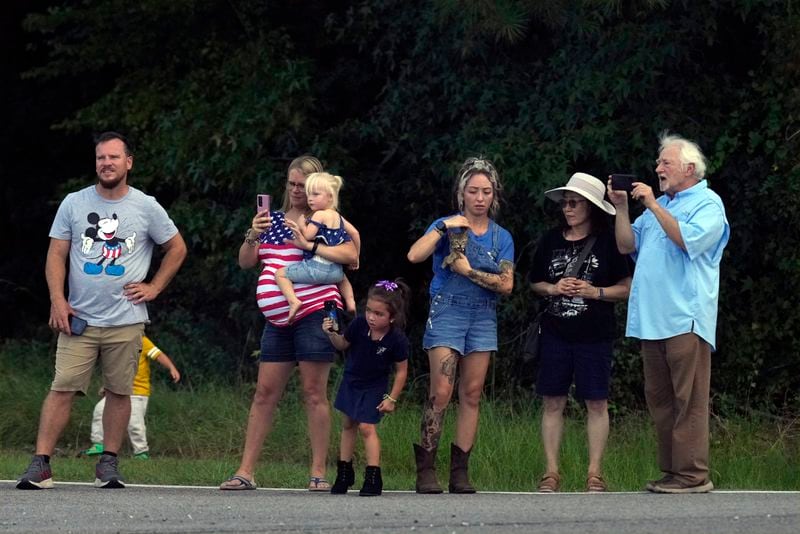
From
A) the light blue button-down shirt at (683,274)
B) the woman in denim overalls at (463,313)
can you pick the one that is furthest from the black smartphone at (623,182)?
Result: the woman in denim overalls at (463,313)

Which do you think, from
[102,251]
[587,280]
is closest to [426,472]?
[587,280]

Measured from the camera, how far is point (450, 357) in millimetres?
8836

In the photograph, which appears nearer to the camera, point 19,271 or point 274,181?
point 274,181

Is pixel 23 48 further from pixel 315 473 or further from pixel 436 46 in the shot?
pixel 315 473

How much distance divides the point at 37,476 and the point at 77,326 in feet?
2.82

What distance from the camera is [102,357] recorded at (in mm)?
9164


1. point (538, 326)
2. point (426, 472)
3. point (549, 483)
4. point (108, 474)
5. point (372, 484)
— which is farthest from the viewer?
point (538, 326)

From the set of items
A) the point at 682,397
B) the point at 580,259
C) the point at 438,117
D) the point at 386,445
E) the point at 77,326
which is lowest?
the point at 386,445

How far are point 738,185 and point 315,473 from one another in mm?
5822

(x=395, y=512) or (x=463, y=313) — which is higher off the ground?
(x=463, y=313)

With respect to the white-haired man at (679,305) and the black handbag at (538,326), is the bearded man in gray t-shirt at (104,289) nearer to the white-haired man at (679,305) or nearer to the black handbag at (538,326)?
the black handbag at (538,326)

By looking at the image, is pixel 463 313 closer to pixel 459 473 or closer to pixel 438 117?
pixel 459 473

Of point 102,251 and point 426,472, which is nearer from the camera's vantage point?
point 426,472

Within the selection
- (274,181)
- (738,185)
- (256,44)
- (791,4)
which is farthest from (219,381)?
(791,4)
